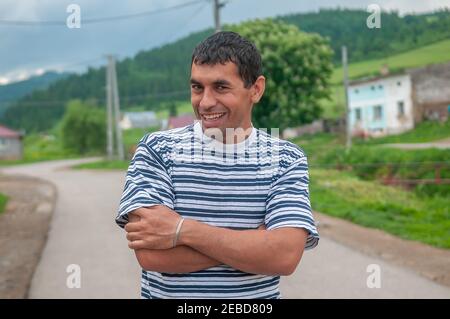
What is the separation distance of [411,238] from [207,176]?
836cm

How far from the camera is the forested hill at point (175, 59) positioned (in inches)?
1775

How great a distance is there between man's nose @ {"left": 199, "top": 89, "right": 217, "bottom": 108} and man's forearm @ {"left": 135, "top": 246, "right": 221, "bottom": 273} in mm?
457

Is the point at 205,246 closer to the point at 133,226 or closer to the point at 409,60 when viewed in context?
the point at 133,226

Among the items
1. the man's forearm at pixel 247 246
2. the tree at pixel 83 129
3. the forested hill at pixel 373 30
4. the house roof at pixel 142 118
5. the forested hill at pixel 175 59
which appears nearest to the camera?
the man's forearm at pixel 247 246

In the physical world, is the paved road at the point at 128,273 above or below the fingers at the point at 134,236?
below

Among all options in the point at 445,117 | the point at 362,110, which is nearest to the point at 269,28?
the point at 445,117

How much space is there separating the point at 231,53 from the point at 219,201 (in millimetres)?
477

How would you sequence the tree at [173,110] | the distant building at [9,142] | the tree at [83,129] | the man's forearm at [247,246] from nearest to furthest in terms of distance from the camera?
the man's forearm at [247,246]
the tree at [83,129]
the distant building at [9,142]
the tree at [173,110]

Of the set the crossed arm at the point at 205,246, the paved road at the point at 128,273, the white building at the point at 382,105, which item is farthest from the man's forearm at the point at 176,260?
the white building at the point at 382,105

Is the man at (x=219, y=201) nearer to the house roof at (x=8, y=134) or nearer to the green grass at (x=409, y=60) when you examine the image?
the green grass at (x=409, y=60)

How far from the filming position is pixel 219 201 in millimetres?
1952

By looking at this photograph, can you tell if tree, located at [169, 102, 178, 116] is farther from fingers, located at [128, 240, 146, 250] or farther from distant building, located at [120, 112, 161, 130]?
fingers, located at [128, 240, 146, 250]

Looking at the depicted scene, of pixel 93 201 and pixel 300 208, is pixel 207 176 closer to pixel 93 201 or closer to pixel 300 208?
pixel 300 208

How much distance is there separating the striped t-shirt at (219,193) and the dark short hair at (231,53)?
224 mm
